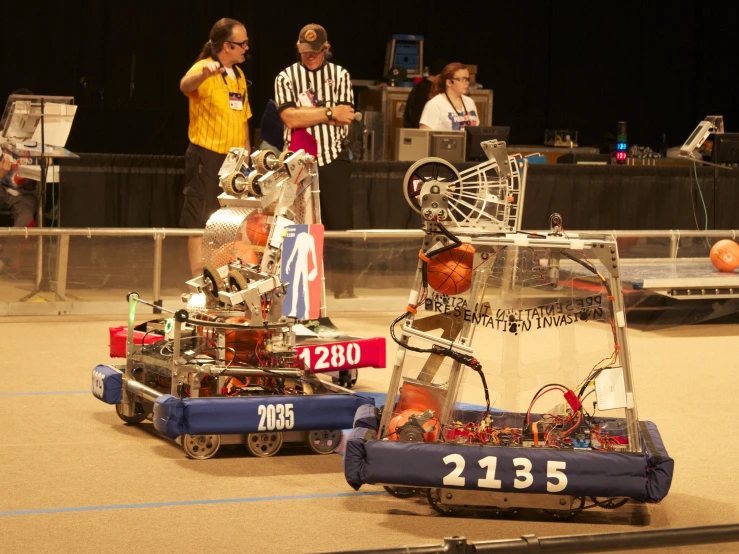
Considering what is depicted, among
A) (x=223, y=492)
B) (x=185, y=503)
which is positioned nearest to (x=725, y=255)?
(x=223, y=492)

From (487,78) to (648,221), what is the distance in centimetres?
633

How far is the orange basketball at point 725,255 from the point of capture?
28.3 feet

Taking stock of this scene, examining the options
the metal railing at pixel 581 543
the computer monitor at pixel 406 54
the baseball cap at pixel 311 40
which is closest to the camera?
the metal railing at pixel 581 543

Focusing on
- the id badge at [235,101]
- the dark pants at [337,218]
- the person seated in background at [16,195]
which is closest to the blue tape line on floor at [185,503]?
the id badge at [235,101]

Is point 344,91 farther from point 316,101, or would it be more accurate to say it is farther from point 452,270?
point 452,270

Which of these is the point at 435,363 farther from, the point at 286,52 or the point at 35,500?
the point at 286,52

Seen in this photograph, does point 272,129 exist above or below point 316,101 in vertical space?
below

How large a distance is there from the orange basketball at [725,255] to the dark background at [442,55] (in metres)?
5.61

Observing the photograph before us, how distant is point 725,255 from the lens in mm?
8688

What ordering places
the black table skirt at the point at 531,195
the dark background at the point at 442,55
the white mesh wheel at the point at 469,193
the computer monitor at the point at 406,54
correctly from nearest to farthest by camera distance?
the white mesh wheel at the point at 469,193
the black table skirt at the point at 531,195
the dark background at the point at 442,55
the computer monitor at the point at 406,54

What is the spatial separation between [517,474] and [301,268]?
2041 millimetres

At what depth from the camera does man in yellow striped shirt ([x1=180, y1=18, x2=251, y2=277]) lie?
7453mm

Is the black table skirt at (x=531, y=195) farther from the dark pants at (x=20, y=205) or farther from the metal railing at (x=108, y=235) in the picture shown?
the metal railing at (x=108, y=235)

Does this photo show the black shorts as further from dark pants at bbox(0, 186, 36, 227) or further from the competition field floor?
the competition field floor
